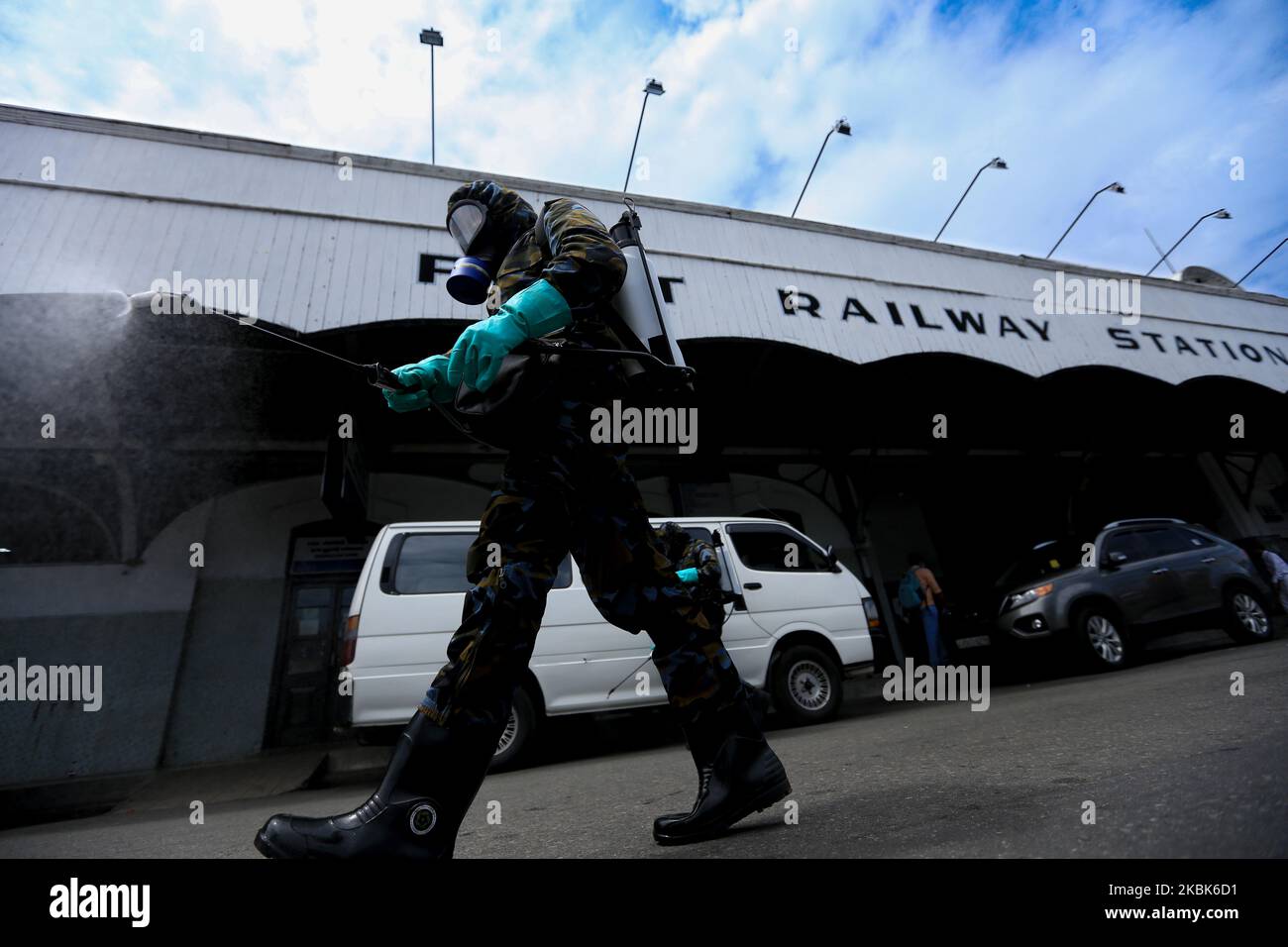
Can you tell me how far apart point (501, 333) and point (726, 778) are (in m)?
1.15

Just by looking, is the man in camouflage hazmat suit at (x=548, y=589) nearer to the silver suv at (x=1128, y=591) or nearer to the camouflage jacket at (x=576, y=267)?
the camouflage jacket at (x=576, y=267)

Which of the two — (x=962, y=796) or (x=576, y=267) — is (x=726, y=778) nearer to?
(x=962, y=796)

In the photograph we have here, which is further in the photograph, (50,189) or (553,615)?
(50,189)

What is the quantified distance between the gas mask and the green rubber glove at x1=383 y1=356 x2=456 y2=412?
0.39 m

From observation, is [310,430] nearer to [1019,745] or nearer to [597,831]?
[597,831]

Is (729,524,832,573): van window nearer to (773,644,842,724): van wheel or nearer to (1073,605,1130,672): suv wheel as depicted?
(773,644,842,724): van wheel

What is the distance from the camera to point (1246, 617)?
22.0 feet

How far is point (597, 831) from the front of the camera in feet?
5.77

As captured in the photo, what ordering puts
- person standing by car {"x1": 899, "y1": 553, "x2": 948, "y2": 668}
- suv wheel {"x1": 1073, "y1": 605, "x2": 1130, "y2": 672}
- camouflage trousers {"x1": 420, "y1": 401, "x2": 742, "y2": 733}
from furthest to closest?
person standing by car {"x1": 899, "y1": 553, "x2": 948, "y2": 668}
suv wheel {"x1": 1073, "y1": 605, "x2": 1130, "y2": 672}
camouflage trousers {"x1": 420, "y1": 401, "x2": 742, "y2": 733}

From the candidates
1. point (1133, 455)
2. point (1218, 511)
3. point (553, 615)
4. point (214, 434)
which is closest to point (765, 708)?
point (553, 615)

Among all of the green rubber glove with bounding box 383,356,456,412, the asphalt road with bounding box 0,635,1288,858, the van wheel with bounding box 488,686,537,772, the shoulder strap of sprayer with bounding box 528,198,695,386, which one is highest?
the shoulder strap of sprayer with bounding box 528,198,695,386

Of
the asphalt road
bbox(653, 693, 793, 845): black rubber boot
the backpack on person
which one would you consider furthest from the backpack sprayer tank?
the backpack on person

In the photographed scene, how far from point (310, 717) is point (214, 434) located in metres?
3.60

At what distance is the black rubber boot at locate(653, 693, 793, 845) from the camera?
1.42 meters
